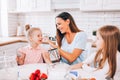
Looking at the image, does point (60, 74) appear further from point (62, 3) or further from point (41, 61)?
point (62, 3)

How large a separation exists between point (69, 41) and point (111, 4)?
3.29ft

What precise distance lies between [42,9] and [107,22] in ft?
2.98

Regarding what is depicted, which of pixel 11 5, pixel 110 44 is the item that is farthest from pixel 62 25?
pixel 11 5

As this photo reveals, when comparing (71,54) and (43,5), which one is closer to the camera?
(71,54)

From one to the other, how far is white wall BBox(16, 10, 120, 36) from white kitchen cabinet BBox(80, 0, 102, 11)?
0.88 feet

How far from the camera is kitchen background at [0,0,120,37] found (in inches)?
97.0

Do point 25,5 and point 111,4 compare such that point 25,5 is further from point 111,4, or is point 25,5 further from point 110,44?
point 110,44

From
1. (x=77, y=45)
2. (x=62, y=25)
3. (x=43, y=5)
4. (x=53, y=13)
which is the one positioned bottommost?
(x=77, y=45)

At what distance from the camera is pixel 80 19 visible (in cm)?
281

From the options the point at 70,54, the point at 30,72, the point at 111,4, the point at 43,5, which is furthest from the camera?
the point at 43,5

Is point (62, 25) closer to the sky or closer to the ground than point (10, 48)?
closer to the sky

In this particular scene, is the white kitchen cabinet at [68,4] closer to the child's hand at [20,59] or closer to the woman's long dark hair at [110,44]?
the child's hand at [20,59]

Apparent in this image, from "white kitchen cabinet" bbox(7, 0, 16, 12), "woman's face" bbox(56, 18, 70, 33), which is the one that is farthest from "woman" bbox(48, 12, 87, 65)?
"white kitchen cabinet" bbox(7, 0, 16, 12)

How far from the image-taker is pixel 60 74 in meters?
1.21
